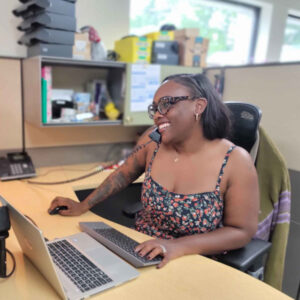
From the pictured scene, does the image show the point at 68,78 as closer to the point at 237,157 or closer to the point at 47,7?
the point at 47,7

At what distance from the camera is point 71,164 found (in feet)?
7.15

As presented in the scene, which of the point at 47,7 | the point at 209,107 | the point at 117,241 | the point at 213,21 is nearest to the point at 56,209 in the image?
the point at 117,241

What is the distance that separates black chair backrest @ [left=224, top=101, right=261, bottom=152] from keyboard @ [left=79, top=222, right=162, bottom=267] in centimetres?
66

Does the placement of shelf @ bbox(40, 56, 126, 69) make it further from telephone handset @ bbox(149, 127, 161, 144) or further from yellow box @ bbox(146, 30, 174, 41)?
telephone handset @ bbox(149, 127, 161, 144)

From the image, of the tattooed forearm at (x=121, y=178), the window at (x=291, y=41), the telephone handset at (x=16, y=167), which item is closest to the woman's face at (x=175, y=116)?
the tattooed forearm at (x=121, y=178)

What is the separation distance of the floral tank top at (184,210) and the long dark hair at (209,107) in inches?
3.7

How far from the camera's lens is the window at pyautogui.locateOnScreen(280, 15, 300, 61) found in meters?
3.41

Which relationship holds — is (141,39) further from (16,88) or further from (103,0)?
(16,88)

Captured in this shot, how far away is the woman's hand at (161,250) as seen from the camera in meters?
0.95

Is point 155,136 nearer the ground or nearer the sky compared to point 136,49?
nearer the ground

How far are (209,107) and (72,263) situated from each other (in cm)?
73

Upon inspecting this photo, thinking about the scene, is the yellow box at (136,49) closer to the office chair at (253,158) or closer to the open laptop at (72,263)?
the office chair at (253,158)

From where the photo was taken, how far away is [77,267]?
896mm

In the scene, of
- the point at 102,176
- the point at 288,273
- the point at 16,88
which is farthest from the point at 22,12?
the point at 288,273
